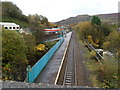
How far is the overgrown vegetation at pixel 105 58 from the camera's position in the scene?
363 inches

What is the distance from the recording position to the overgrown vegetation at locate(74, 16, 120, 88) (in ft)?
30.3

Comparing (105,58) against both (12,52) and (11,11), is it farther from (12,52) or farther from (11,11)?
(11,11)

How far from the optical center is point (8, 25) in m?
30.6

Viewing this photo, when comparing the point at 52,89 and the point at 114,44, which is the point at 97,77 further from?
the point at 114,44

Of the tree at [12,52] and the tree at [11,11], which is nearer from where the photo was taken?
the tree at [12,52]

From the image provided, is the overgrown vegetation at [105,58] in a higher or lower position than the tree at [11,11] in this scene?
lower

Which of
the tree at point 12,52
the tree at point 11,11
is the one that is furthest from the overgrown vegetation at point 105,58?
the tree at point 11,11

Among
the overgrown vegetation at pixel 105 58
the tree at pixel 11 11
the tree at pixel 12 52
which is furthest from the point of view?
the tree at pixel 11 11

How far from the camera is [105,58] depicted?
1159 centimetres

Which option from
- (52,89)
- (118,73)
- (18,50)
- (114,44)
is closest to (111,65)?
(118,73)

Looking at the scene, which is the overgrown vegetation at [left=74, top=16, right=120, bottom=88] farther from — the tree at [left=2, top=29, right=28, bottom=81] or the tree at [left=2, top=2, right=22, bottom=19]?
the tree at [left=2, top=2, right=22, bottom=19]

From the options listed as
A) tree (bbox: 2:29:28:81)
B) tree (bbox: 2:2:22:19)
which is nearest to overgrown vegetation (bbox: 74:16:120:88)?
tree (bbox: 2:29:28:81)

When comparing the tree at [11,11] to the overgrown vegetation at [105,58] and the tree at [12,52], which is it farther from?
the tree at [12,52]

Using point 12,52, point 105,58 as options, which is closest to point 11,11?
point 12,52
